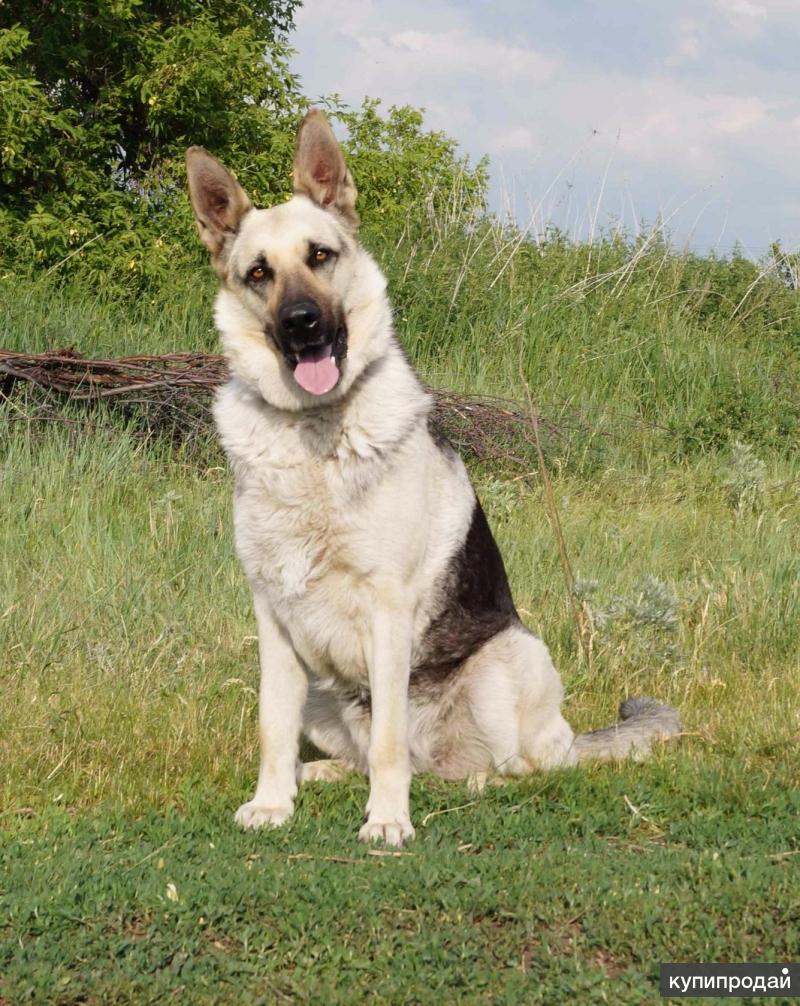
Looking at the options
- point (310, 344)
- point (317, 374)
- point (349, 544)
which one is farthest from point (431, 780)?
point (310, 344)

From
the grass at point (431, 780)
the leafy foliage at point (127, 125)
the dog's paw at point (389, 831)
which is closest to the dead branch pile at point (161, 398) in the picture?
the grass at point (431, 780)

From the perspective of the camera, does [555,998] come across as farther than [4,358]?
No

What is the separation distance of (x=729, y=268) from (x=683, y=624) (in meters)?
7.92

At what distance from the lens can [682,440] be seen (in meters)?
9.95

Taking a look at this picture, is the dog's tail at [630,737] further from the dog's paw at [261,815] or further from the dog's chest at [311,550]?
the dog's paw at [261,815]

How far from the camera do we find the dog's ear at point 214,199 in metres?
4.42

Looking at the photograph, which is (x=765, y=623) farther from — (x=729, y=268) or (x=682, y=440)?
(x=729, y=268)

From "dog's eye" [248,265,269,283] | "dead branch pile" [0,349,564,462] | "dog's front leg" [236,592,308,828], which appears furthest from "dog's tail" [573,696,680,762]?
"dead branch pile" [0,349,564,462]

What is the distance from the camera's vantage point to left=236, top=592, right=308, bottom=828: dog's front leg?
4215 mm

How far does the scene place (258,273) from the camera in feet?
14.2

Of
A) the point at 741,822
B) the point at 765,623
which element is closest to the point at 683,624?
the point at 765,623

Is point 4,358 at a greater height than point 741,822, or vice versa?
point 4,358

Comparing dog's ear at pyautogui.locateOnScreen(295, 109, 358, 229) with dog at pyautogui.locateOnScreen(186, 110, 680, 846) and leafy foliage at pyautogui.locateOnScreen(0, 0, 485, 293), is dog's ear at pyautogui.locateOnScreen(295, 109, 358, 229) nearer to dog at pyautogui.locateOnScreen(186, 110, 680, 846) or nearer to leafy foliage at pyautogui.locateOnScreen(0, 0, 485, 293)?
Answer: dog at pyautogui.locateOnScreen(186, 110, 680, 846)

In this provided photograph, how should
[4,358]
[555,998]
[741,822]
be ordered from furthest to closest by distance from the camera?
[4,358]
[741,822]
[555,998]
